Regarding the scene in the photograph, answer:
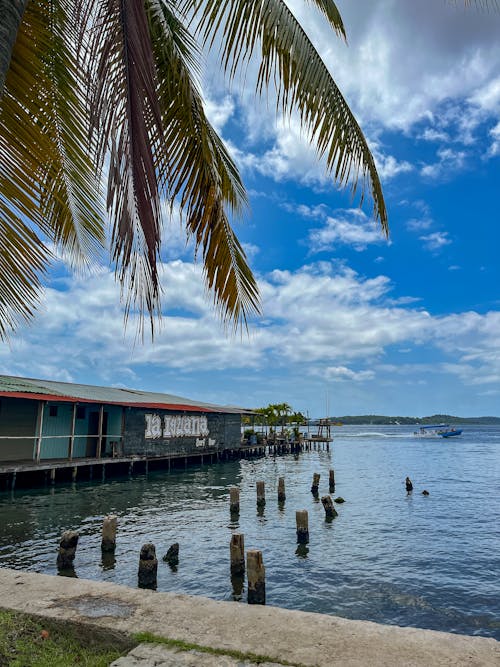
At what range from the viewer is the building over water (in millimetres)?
25875

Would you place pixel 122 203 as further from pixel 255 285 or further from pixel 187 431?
pixel 187 431

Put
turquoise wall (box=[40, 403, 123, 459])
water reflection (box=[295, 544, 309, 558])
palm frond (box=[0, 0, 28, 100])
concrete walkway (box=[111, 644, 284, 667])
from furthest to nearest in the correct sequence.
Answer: turquoise wall (box=[40, 403, 123, 459]) < water reflection (box=[295, 544, 309, 558]) < concrete walkway (box=[111, 644, 284, 667]) < palm frond (box=[0, 0, 28, 100])

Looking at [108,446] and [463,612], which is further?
[108,446]

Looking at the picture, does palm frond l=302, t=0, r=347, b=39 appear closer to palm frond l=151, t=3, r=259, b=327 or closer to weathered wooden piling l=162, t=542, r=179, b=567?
palm frond l=151, t=3, r=259, b=327

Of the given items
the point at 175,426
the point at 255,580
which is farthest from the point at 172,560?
the point at 175,426

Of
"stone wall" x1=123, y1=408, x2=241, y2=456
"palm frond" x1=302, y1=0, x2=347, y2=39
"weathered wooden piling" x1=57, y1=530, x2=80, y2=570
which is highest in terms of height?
"palm frond" x1=302, y1=0, x2=347, y2=39

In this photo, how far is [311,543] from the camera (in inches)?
667

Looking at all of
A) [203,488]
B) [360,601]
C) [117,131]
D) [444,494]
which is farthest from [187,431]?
[117,131]

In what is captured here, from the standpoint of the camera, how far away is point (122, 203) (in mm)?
3928

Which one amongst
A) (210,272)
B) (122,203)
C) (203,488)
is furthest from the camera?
(203,488)

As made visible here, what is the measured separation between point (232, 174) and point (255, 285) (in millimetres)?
2122

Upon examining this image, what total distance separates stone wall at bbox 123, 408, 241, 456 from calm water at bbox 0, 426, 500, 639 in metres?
3.23

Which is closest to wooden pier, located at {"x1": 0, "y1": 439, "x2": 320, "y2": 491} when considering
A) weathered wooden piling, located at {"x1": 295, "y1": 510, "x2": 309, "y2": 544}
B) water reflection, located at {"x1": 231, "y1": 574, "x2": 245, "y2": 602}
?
weathered wooden piling, located at {"x1": 295, "y1": 510, "x2": 309, "y2": 544}

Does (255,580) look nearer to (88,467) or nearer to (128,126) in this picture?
(128,126)
